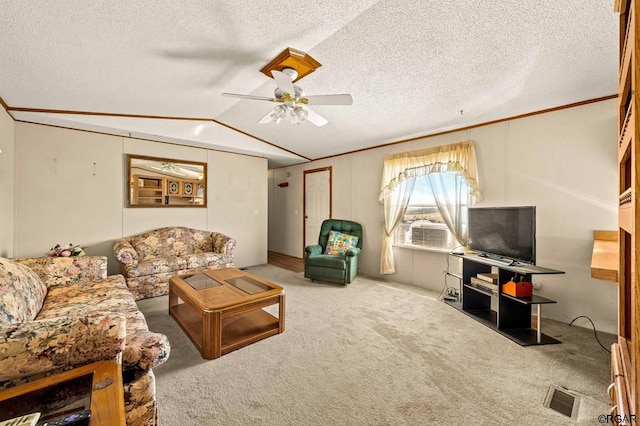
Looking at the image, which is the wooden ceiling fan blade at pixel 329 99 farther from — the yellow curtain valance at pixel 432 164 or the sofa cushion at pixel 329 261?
the sofa cushion at pixel 329 261

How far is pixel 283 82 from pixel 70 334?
204 cm

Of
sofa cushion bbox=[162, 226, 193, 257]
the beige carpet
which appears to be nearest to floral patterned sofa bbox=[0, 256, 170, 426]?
the beige carpet

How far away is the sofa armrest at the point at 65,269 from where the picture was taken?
8.45ft

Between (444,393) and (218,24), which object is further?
(218,24)

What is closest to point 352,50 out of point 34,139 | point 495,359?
point 495,359

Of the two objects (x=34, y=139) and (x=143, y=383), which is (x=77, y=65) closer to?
(x=34, y=139)

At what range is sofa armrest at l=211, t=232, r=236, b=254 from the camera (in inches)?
169

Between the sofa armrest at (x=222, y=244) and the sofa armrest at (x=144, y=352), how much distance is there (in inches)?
111

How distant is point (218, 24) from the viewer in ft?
6.19

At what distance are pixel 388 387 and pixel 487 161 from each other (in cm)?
299

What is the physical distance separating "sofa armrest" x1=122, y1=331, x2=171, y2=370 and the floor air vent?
7.79 feet

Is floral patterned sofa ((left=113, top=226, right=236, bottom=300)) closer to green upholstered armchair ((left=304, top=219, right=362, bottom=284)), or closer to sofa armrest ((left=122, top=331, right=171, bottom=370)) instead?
green upholstered armchair ((left=304, top=219, right=362, bottom=284))

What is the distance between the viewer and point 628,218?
2.61 feet

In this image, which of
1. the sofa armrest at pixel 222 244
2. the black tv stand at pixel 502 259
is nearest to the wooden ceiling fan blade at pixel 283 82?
the black tv stand at pixel 502 259
